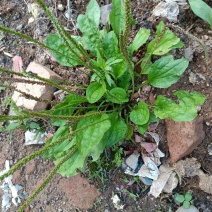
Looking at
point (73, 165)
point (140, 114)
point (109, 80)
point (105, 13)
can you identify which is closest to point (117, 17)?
point (105, 13)

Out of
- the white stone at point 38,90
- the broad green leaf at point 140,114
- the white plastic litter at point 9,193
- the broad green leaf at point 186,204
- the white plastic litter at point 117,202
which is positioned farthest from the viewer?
the white plastic litter at point 9,193

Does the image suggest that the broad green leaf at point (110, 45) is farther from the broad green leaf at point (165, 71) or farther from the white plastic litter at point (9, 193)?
the white plastic litter at point (9, 193)

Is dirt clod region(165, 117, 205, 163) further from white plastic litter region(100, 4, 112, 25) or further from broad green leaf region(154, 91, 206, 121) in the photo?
white plastic litter region(100, 4, 112, 25)

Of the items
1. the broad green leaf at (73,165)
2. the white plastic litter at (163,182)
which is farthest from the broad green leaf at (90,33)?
the white plastic litter at (163,182)

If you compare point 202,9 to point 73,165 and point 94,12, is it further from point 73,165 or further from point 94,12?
point 73,165

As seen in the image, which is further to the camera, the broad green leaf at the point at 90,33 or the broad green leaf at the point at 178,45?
the broad green leaf at the point at 90,33

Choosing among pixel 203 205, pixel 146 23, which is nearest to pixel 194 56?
pixel 146 23

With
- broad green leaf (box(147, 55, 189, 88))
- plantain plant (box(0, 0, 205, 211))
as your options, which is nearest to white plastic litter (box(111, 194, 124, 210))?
plantain plant (box(0, 0, 205, 211))
